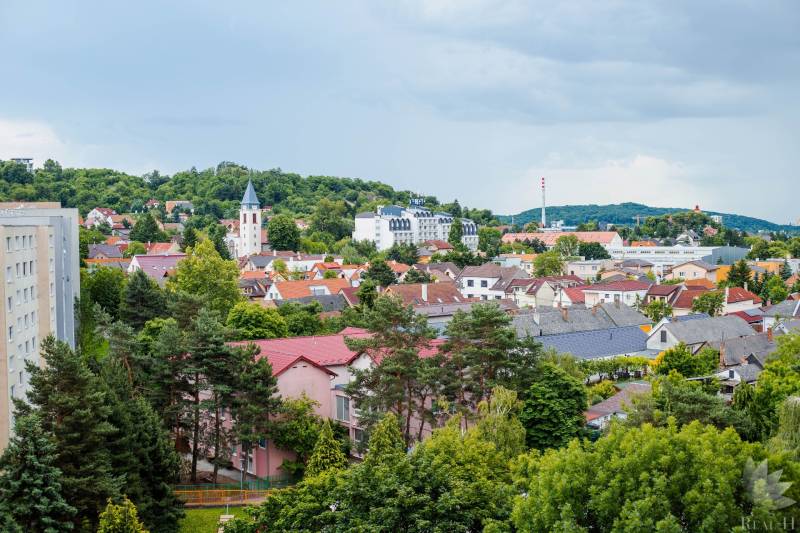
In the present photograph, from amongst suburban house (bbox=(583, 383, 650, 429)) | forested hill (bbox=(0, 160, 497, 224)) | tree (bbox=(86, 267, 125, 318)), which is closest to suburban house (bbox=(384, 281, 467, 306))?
tree (bbox=(86, 267, 125, 318))

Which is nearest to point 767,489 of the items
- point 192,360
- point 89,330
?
point 192,360

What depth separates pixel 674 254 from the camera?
446 ft

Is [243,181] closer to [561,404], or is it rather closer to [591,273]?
[591,273]

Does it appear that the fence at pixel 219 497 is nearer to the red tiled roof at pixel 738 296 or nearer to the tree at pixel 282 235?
the red tiled roof at pixel 738 296

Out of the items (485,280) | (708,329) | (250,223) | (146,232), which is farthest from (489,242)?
(708,329)

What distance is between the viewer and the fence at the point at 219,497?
29.8 meters

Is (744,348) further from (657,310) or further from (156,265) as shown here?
(156,265)

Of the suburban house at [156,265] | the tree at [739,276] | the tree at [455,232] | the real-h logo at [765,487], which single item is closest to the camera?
the real-h logo at [765,487]

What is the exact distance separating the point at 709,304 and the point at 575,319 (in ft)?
54.4

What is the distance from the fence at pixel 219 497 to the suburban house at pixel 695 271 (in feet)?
268

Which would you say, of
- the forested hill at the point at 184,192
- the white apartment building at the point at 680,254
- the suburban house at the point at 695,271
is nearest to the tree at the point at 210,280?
the suburban house at the point at 695,271

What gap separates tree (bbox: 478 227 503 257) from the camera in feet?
440

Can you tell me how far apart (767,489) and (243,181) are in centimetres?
17326

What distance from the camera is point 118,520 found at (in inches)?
817
